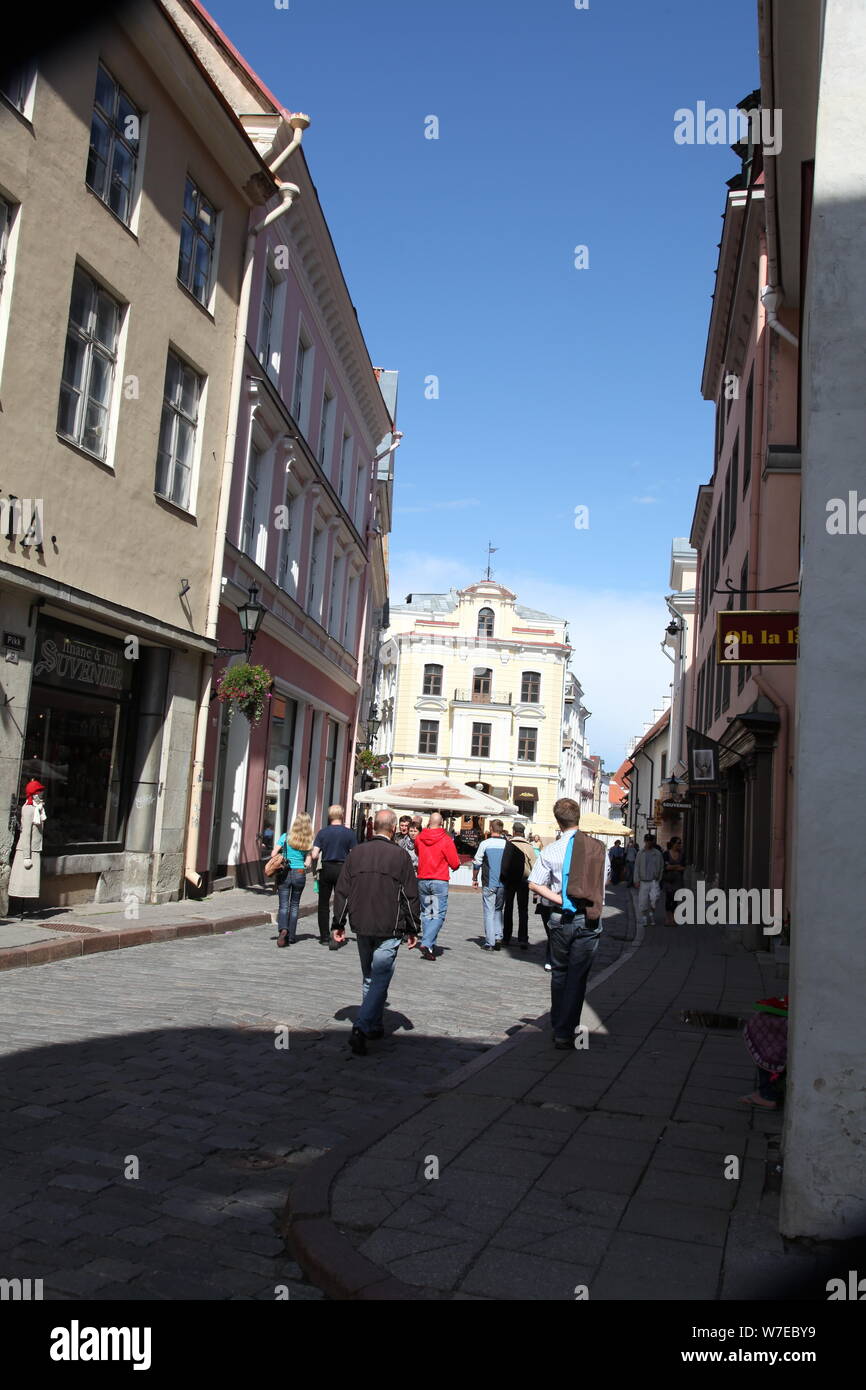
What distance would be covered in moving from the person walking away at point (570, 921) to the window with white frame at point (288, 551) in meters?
14.2

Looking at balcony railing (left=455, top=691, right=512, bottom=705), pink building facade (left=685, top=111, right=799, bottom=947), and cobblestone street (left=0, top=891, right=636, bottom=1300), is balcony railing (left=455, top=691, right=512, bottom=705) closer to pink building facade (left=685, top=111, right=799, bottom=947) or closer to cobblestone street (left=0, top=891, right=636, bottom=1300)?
pink building facade (left=685, top=111, right=799, bottom=947)

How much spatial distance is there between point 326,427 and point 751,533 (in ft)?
35.8

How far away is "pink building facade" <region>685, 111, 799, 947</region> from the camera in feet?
56.1

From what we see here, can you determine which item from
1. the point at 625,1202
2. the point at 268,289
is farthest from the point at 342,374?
the point at 625,1202

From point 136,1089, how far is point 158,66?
42.2 feet

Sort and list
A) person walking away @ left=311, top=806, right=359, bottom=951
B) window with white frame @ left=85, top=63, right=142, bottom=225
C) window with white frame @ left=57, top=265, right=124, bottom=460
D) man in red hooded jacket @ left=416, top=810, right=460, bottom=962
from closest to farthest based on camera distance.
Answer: window with white frame @ left=57, top=265, right=124, bottom=460
window with white frame @ left=85, top=63, right=142, bottom=225
person walking away @ left=311, top=806, right=359, bottom=951
man in red hooded jacket @ left=416, top=810, right=460, bottom=962

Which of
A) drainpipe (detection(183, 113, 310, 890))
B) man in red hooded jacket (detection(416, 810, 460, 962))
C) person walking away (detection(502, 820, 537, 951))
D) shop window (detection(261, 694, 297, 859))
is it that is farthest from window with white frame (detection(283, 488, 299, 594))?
man in red hooded jacket (detection(416, 810, 460, 962))

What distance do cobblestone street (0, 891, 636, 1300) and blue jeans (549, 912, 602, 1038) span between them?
722 mm

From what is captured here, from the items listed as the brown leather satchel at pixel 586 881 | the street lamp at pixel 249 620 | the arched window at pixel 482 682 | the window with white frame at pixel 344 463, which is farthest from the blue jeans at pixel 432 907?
the arched window at pixel 482 682

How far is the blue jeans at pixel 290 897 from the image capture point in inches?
522

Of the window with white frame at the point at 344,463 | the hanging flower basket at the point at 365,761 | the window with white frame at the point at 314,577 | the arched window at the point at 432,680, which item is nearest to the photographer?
the window with white frame at the point at 314,577

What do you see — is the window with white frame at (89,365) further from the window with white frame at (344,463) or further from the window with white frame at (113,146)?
the window with white frame at (344,463)

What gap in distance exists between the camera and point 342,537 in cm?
2775

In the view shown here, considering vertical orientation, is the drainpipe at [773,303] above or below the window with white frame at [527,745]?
above
